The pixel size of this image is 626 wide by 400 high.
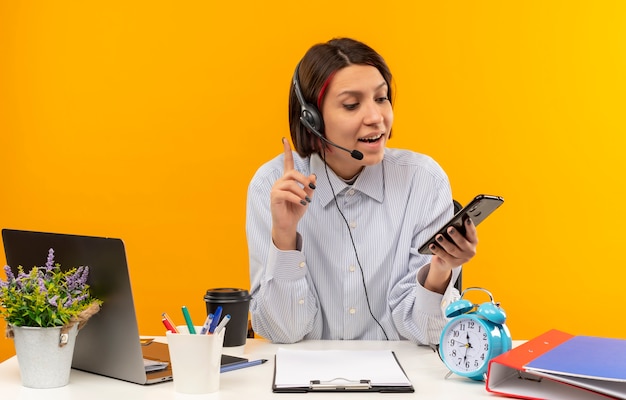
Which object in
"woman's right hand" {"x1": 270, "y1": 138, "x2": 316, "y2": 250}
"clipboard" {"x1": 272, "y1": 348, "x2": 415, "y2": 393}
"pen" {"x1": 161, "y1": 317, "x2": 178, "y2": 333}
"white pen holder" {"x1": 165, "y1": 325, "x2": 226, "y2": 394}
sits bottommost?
"clipboard" {"x1": 272, "y1": 348, "x2": 415, "y2": 393}

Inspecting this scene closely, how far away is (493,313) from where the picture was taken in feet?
5.01

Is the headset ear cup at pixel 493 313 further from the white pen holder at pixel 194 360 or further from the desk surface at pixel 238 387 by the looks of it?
the white pen holder at pixel 194 360

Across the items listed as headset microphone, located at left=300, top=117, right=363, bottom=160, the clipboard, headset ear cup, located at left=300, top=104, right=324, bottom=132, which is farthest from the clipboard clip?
headset ear cup, located at left=300, top=104, right=324, bottom=132

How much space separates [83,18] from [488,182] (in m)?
1.90

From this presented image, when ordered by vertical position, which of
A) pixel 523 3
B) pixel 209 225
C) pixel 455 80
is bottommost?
pixel 209 225

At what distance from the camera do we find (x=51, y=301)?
1.46 metres

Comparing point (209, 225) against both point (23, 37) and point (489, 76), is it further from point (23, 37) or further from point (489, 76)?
point (489, 76)

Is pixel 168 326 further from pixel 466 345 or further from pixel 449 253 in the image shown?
pixel 449 253

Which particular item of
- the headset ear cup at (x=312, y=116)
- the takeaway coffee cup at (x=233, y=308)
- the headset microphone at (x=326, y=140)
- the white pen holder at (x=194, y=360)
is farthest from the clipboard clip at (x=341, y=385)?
the headset ear cup at (x=312, y=116)

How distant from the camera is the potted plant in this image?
148 cm

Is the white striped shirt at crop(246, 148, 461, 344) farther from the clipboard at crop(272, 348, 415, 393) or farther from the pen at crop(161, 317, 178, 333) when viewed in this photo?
the pen at crop(161, 317, 178, 333)

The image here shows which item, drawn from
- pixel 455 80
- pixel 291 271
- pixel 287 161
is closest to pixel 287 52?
pixel 455 80

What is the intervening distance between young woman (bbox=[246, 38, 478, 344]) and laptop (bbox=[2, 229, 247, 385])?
48 cm

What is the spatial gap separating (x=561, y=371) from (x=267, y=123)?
7.37ft
